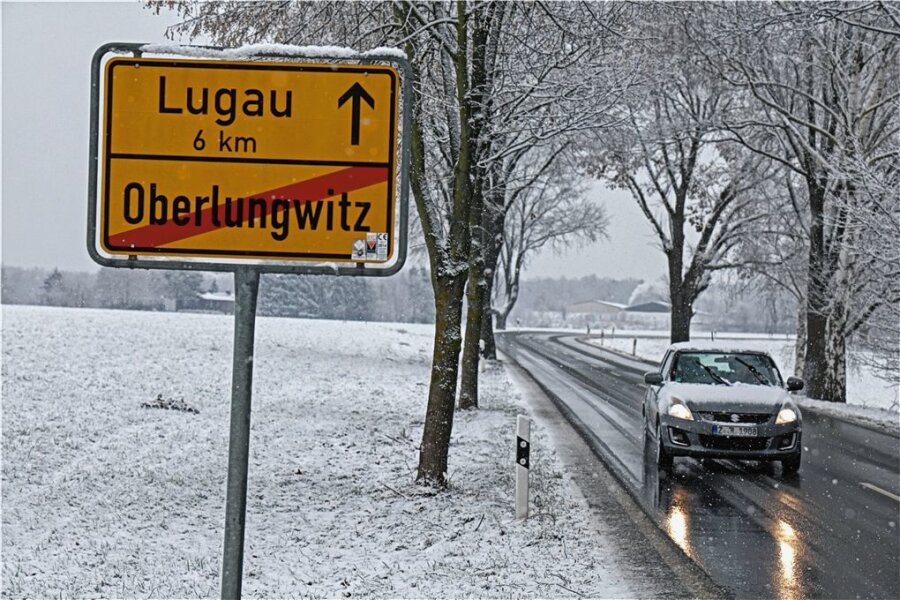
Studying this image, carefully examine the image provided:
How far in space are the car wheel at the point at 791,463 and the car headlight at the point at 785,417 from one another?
0.54m

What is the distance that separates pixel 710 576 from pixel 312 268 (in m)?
5.62

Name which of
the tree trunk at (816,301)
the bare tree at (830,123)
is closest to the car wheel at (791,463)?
the bare tree at (830,123)

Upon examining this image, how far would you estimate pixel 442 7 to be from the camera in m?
11.9

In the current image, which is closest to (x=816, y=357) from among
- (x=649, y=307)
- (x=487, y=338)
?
(x=487, y=338)

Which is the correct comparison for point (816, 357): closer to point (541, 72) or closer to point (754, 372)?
point (754, 372)

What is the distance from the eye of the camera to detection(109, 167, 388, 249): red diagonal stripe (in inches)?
112

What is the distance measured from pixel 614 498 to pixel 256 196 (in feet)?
27.3

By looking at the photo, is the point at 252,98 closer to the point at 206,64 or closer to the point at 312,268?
the point at 206,64

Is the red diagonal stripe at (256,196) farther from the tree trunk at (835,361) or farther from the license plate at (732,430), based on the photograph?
the tree trunk at (835,361)

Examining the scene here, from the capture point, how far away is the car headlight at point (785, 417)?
38.3 ft

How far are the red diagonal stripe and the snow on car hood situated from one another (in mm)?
9743

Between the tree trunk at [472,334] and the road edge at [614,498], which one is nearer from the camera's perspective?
the road edge at [614,498]

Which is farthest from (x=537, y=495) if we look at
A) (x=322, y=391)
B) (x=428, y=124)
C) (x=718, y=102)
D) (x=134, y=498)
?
(x=718, y=102)

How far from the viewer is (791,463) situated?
1206 cm
